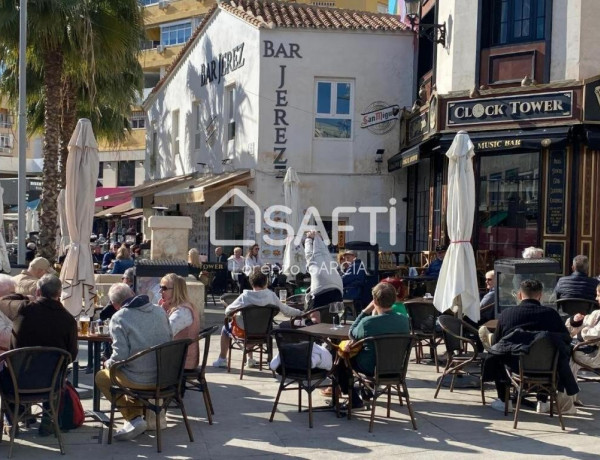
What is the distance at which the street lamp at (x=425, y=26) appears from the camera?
17.8 m

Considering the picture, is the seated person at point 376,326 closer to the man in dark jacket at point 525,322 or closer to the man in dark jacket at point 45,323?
the man in dark jacket at point 525,322

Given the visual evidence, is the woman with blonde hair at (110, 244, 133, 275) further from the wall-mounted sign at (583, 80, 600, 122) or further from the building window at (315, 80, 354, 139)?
the wall-mounted sign at (583, 80, 600, 122)

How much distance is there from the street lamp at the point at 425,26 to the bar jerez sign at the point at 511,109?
2027 millimetres

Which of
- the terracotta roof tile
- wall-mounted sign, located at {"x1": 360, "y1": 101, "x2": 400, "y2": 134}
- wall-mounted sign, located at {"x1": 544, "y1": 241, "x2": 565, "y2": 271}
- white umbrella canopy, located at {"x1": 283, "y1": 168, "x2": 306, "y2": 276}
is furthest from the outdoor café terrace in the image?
the terracotta roof tile

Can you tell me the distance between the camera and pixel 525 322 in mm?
7449

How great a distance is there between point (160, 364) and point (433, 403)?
3.15m

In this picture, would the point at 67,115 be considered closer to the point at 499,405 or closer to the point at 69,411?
the point at 69,411

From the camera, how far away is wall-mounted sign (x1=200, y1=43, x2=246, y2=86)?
72.1 feet

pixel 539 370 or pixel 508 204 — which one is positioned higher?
pixel 508 204

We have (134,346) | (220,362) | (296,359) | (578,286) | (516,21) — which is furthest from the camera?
(516,21)

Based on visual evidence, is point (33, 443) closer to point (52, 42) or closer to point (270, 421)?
point (270, 421)

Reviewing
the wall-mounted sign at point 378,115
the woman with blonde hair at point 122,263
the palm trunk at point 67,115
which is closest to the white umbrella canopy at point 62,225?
the palm trunk at point 67,115

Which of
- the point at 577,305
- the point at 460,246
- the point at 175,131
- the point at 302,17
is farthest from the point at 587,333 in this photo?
the point at 175,131

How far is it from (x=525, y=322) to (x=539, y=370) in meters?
0.45
